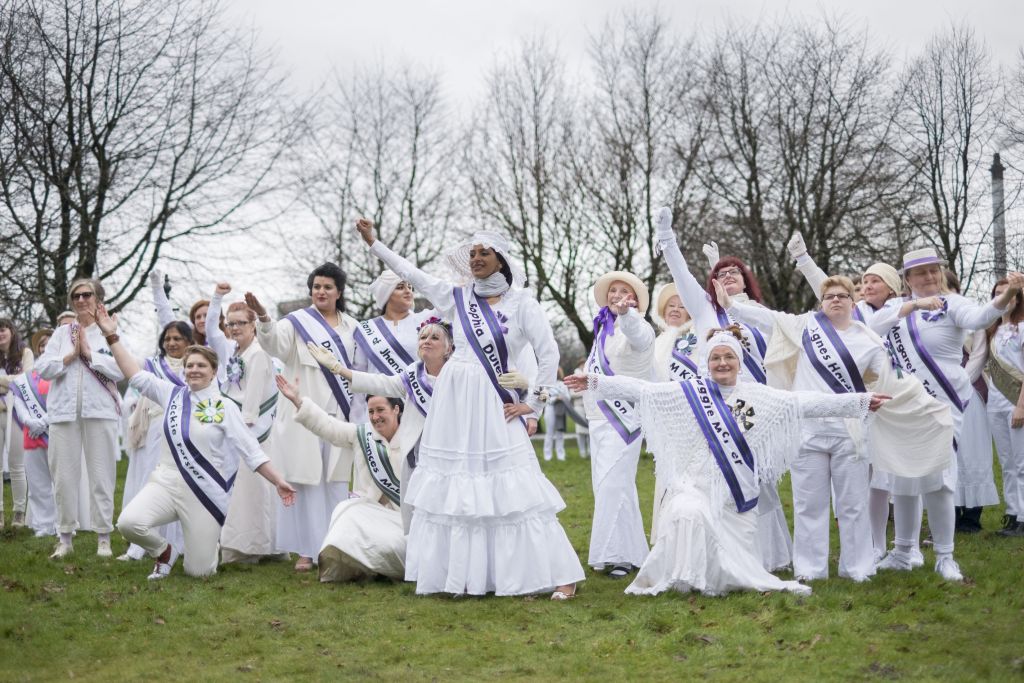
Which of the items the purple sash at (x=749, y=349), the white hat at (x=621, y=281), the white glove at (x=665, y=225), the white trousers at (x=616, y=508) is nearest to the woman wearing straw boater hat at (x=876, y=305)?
the purple sash at (x=749, y=349)

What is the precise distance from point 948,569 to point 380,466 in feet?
12.6

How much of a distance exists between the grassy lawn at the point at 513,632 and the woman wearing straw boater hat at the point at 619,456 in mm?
320

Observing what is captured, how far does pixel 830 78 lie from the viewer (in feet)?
81.3

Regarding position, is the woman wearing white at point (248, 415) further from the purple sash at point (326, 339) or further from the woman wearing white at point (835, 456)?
the woman wearing white at point (835, 456)

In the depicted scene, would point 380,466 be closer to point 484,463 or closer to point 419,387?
point 419,387

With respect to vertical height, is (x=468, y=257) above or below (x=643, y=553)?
above

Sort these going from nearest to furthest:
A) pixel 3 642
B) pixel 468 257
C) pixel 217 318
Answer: pixel 3 642, pixel 468 257, pixel 217 318

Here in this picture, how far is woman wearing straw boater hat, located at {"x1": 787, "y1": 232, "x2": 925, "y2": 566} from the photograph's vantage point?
7.48 m

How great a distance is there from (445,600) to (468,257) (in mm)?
2183

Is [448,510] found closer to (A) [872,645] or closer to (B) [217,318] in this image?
(A) [872,645]

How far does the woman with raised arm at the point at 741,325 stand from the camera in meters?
7.29

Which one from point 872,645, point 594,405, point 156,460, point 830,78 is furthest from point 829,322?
point 830,78

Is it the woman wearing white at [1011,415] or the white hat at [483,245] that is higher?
the white hat at [483,245]

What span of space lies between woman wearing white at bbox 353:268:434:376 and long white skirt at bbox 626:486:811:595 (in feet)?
9.02
